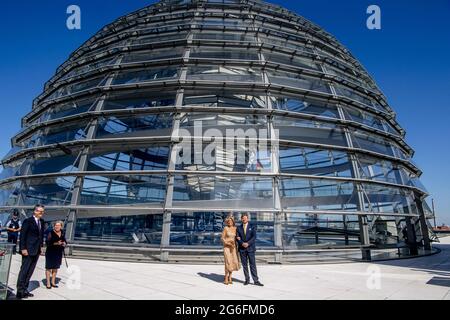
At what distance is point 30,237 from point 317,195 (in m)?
10.2

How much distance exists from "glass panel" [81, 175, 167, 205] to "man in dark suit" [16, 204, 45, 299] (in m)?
4.59

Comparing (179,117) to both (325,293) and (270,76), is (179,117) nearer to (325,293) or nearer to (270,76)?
(270,76)

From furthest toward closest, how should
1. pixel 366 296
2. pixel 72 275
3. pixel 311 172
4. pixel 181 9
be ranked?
1. pixel 181 9
2. pixel 311 172
3. pixel 72 275
4. pixel 366 296

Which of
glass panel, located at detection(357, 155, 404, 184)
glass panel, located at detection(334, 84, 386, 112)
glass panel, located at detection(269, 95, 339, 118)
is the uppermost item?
glass panel, located at detection(334, 84, 386, 112)

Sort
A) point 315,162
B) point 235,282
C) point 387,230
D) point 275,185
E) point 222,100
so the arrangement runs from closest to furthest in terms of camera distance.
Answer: point 235,282
point 275,185
point 387,230
point 222,100
point 315,162

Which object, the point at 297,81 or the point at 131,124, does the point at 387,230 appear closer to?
the point at 297,81

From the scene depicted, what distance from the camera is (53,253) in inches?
256

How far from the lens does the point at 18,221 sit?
1145 cm

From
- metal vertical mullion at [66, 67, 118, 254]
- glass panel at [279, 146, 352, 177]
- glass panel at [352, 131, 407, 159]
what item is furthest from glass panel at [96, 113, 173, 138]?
glass panel at [352, 131, 407, 159]

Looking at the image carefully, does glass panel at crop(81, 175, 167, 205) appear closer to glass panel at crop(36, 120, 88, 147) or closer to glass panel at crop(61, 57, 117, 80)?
glass panel at crop(36, 120, 88, 147)

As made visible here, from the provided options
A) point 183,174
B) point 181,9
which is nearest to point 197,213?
point 183,174

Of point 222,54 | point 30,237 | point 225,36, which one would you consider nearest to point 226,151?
point 222,54

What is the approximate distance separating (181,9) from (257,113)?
10.4 m

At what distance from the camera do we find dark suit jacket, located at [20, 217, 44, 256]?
5836 millimetres
